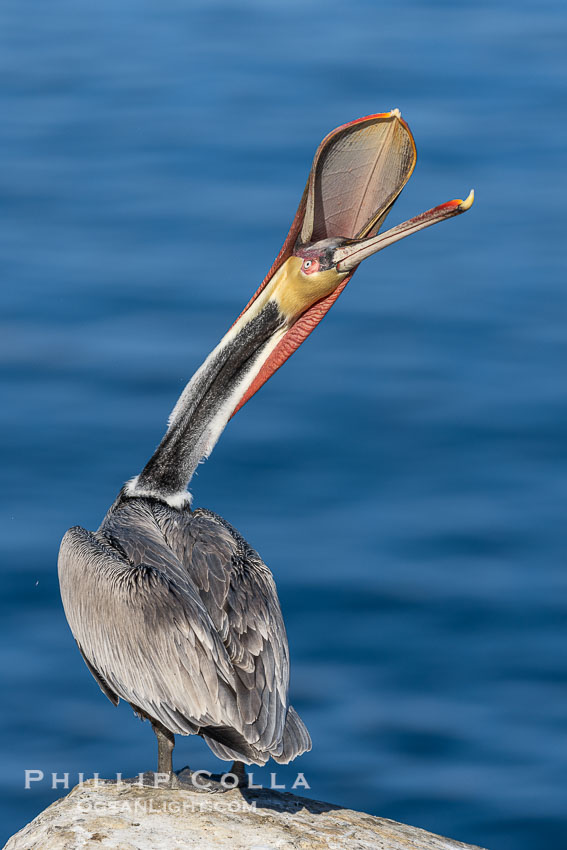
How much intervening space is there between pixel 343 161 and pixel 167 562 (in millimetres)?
1745

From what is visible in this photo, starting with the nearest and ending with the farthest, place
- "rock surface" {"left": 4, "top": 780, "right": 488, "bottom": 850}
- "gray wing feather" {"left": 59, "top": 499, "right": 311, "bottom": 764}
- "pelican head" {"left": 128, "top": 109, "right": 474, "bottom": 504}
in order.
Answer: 1. "rock surface" {"left": 4, "top": 780, "right": 488, "bottom": 850}
2. "gray wing feather" {"left": 59, "top": 499, "right": 311, "bottom": 764}
3. "pelican head" {"left": 128, "top": 109, "right": 474, "bottom": 504}

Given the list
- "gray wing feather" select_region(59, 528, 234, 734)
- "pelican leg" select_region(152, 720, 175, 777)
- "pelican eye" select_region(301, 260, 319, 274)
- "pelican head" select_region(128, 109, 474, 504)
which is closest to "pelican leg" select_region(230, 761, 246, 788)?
Result: "pelican leg" select_region(152, 720, 175, 777)

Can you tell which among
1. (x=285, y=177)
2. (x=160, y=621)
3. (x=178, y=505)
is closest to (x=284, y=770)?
(x=178, y=505)

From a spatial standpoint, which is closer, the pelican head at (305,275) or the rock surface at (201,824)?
the rock surface at (201,824)

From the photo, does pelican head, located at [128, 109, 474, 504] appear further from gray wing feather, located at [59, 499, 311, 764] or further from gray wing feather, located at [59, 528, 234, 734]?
gray wing feather, located at [59, 528, 234, 734]

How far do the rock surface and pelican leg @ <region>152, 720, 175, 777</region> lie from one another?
105 mm

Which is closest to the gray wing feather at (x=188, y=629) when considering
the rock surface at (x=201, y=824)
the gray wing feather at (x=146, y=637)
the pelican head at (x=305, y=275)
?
the gray wing feather at (x=146, y=637)

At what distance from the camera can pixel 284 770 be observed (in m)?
7.69

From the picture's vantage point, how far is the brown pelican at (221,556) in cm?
500

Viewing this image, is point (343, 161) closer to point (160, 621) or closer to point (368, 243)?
point (368, 243)

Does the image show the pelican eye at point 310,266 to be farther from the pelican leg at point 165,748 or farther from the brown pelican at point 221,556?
the pelican leg at point 165,748

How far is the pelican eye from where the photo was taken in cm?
559

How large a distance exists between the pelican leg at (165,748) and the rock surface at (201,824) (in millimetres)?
105

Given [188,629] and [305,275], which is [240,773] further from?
[305,275]
